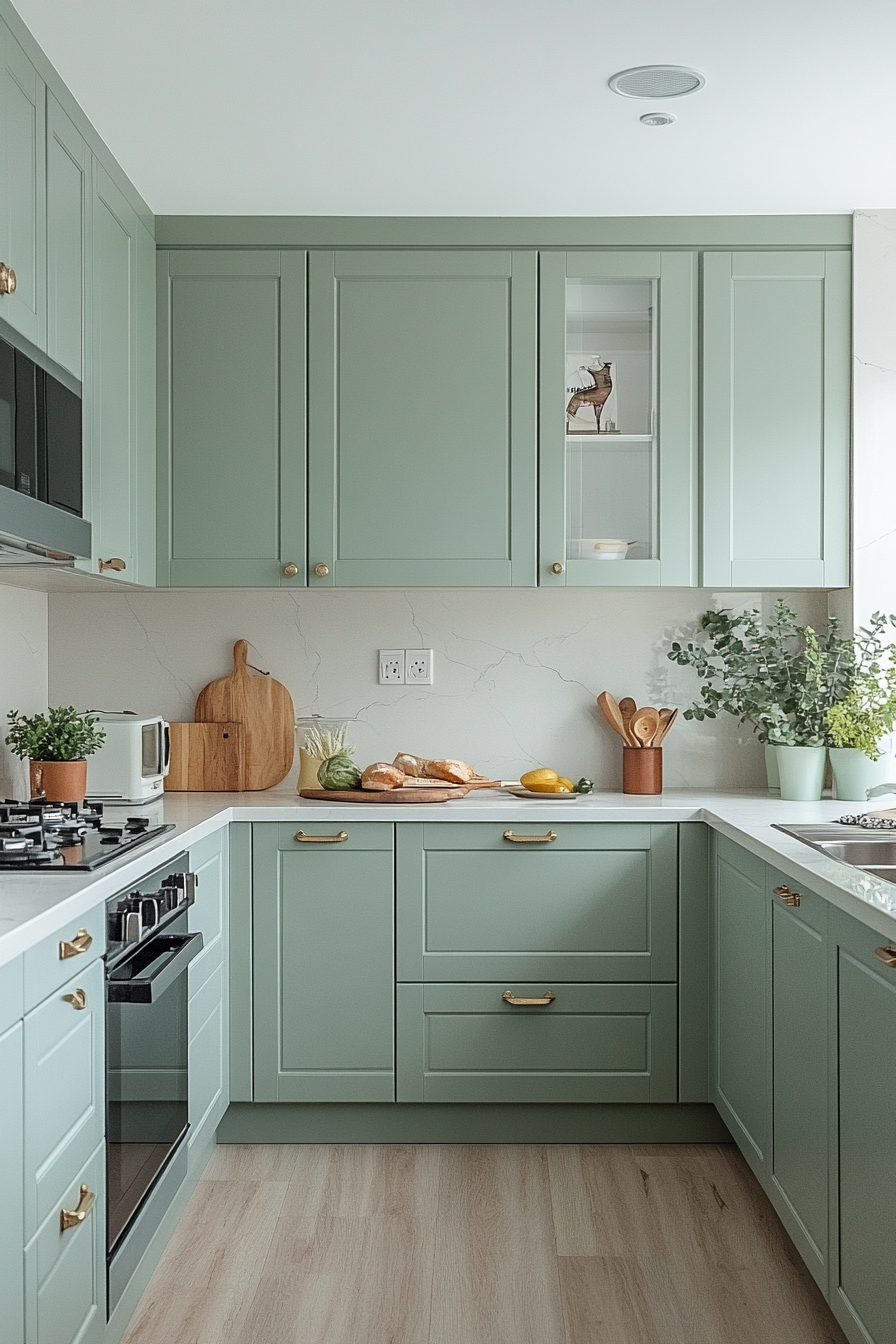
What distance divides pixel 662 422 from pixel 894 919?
185 cm

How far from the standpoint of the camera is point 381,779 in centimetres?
316

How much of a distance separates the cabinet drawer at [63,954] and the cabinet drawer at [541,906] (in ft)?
3.82

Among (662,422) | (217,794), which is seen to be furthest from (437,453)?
(217,794)

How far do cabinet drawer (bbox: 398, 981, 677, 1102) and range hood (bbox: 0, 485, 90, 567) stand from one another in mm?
1377

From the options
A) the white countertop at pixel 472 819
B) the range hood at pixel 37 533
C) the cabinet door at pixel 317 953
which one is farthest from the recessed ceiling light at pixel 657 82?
the cabinet door at pixel 317 953

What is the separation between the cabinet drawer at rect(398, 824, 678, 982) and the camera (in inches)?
119

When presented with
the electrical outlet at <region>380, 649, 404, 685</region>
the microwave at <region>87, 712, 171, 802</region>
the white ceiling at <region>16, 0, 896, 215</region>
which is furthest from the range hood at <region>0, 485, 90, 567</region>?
the electrical outlet at <region>380, 649, 404, 685</region>

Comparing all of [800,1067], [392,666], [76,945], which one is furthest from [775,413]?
[76,945]

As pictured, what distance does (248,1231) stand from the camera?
257 centimetres

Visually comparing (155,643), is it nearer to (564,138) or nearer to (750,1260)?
(564,138)

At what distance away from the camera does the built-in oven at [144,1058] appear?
203cm

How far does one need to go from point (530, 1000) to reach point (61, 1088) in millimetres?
1475

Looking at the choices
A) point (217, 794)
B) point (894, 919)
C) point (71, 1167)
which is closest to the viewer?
point (894, 919)

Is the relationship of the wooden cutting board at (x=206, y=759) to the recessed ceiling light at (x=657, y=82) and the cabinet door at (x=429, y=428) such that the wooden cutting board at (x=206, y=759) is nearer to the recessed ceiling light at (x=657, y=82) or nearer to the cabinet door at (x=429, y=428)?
the cabinet door at (x=429, y=428)
